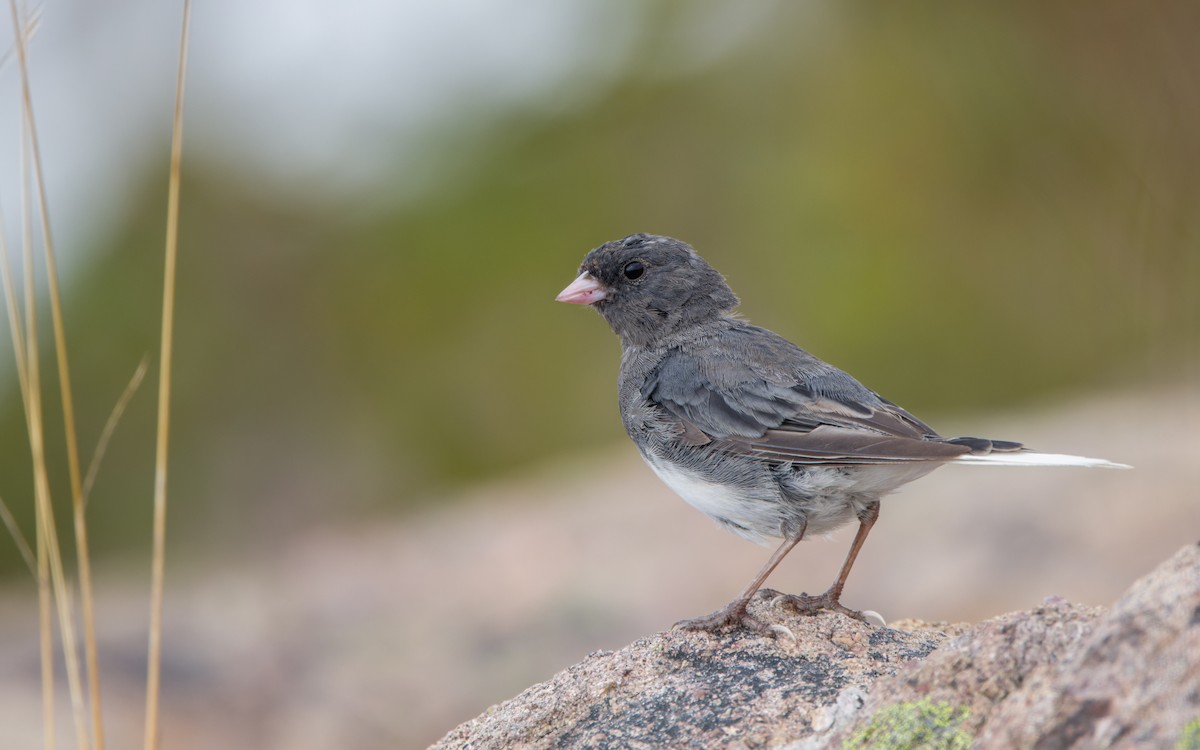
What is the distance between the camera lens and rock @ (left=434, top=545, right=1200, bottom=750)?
1797 millimetres

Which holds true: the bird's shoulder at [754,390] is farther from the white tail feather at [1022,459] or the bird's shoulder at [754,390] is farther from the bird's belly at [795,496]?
the white tail feather at [1022,459]

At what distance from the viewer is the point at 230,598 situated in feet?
26.0

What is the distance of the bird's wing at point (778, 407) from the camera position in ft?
11.0

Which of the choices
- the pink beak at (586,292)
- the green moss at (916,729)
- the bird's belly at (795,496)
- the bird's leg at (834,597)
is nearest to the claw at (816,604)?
the bird's leg at (834,597)

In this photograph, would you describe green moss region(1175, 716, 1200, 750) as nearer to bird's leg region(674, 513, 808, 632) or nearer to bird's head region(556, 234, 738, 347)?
bird's leg region(674, 513, 808, 632)

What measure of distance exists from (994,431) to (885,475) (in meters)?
4.74

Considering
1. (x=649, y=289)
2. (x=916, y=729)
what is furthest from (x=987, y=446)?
(x=649, y=289)

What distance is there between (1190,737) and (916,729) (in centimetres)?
57

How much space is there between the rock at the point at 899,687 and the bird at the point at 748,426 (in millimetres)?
306

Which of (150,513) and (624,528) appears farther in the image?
(150,513)

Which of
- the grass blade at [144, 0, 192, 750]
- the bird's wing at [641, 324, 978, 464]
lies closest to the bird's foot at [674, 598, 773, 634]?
the bird's wing at [641, 324, 978, 464]

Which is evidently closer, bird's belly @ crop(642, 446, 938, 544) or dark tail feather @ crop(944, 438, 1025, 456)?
dark tail feather @ crop(944, 438, 1025, 456)

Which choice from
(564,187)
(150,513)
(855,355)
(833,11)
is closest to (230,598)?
(150,513)

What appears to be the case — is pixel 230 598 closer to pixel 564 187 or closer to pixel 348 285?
pixel 348 285
